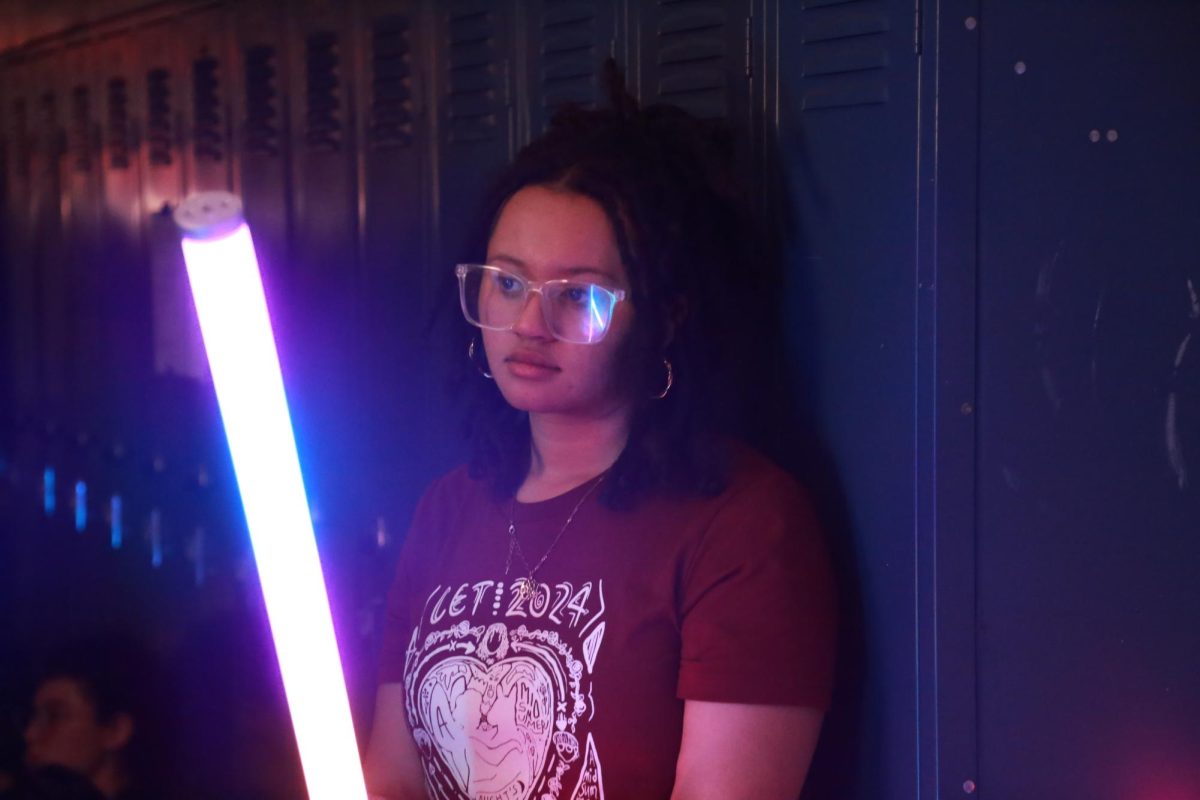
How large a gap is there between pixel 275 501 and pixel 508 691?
86 cm

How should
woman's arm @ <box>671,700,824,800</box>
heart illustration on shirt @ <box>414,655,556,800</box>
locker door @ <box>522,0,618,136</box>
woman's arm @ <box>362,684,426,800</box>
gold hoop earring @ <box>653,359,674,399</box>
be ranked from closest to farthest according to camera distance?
woman's arm @ <box>671,700,824,800</box>
heart illustration on shirt @ <box>414,655,556,800</box>
gold hoop earring @ <box>653,359,674,399</box>
woman's arm @ <box>362,684,426,800</box>
locker door @ <box>522,0,618,136</box>

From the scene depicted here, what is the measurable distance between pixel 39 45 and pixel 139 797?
185 cm

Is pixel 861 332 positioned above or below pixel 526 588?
above

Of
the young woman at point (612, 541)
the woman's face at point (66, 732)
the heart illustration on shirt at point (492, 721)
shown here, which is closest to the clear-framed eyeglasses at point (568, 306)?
the young woman at point (612, 541)

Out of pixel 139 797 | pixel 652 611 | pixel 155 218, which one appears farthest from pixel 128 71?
pixel 652 611

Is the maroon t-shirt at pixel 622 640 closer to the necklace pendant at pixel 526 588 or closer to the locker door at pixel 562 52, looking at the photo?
the necklace pendant at pixel 526 588

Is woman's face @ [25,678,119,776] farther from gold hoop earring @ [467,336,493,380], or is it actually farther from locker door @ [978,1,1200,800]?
locker door @ [978,1,1200,800]

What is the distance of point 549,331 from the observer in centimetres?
154

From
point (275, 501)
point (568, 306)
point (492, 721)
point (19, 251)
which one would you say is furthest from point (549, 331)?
point (19, 251)

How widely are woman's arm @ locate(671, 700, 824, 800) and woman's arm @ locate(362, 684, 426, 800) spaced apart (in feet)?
1.52

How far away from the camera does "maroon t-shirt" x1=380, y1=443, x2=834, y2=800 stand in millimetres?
1417

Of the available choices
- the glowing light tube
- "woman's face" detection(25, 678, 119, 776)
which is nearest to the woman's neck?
the glowing light tube

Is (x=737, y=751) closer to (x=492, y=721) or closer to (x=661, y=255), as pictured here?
(x=492, y=721)

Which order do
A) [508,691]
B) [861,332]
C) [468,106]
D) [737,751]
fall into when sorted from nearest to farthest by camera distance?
[737,751] → [508,691] → [861,332] → [468,106]
